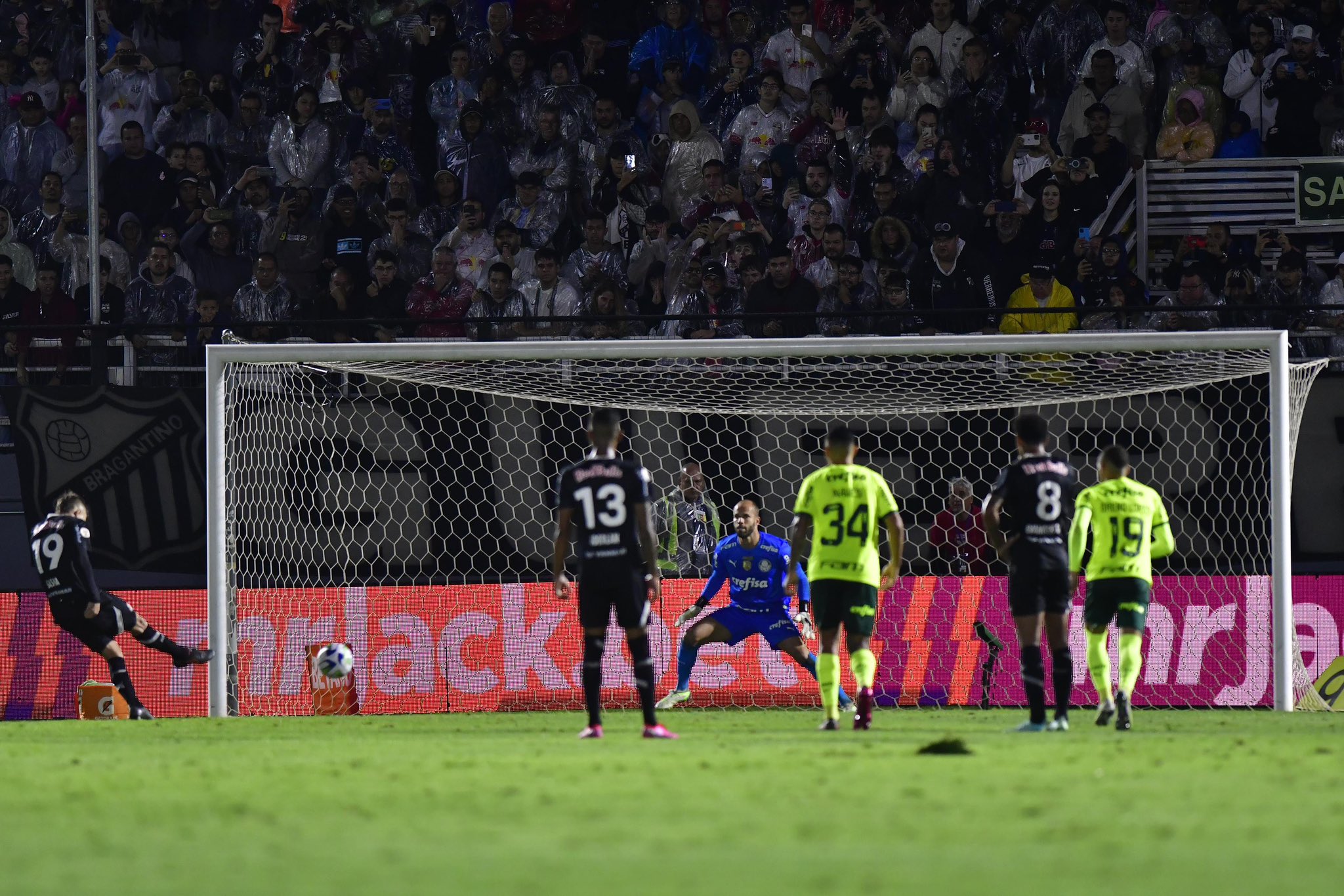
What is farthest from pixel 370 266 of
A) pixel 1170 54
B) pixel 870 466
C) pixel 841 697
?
pixel 1170 54

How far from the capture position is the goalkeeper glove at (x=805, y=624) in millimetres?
14094

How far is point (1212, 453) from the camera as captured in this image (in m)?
16.6

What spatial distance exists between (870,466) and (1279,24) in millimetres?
6676

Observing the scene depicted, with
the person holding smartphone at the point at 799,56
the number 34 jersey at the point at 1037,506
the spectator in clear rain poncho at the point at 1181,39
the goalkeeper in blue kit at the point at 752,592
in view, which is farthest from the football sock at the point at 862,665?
the spectator in clear rain poncho at the point at 1181,39

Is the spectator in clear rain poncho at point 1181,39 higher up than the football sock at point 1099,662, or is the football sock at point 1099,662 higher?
the spectator in clear rain poncho at point 1181,39

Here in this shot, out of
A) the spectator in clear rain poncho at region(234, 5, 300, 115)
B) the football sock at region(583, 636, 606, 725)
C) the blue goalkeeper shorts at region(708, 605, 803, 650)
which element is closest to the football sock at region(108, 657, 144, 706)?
the blue goalkeeper shorts at region(708, 605, 803, 650)

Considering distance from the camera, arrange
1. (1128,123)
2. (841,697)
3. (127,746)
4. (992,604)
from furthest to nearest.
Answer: (1128,123) < (992,604) < (841,697) < (127,746)

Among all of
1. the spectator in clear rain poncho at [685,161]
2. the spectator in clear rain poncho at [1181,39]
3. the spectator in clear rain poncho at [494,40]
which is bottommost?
the spectator in clear rain poncho at [685,161]

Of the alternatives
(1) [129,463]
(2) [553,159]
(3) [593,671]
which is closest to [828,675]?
(3) [593,671]

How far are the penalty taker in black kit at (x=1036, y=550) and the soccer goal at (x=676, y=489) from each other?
11.2 ft

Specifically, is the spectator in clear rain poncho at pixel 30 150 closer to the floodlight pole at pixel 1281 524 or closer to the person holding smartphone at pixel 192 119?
the person holding smartphone at pixel 192 119

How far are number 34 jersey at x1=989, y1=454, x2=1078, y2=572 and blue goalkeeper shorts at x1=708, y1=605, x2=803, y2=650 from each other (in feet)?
11.2

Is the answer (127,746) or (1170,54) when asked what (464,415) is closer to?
(127,746)

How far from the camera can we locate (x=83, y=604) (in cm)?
1465
